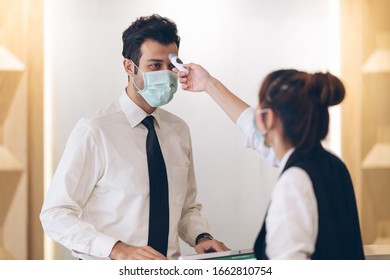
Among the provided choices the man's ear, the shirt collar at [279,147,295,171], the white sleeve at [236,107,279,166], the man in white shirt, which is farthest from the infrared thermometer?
the shirt collar at [279,147,295,171]

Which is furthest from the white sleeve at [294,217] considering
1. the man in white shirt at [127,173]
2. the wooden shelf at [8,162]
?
the wooden shelf at [8,162]

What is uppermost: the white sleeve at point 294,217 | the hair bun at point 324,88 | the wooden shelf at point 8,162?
the hair bun at point 324,88

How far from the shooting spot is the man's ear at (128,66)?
229cm

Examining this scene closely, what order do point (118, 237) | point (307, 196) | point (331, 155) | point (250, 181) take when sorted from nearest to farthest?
point (307, 196) → point (331, 155) → point (118, 237) → point (250, 181)

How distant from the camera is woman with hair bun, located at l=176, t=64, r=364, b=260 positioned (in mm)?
1774

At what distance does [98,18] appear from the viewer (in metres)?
2.38

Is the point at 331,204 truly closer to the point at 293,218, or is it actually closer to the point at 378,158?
the point at 293,218

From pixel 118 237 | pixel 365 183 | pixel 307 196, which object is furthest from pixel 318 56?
pixel 118 237

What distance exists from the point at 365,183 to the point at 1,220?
143 cm

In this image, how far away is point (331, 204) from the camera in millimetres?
1813

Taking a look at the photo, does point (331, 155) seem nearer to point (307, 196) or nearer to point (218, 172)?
point (307, 196)

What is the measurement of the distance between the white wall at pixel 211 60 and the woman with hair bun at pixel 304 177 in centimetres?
38

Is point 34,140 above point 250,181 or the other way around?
above

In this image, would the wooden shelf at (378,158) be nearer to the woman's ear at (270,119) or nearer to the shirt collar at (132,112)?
the woman's ear at (270,119)
